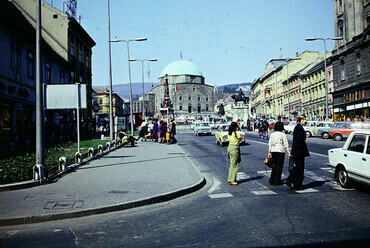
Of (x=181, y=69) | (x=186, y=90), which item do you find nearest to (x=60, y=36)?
(x=186, y=90)

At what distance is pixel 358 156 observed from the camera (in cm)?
789

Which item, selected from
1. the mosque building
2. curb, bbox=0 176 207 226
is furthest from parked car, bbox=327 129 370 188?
the mosque building

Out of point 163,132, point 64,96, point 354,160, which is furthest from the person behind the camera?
point 163,132

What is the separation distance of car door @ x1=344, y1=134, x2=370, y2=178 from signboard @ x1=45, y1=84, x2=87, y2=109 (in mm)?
9293

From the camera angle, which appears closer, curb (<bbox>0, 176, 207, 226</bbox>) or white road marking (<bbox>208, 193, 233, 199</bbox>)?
curb (<bbox>0, 176, 207, 226</bbox>)

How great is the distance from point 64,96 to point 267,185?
26.3 feet

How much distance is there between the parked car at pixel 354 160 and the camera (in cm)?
763

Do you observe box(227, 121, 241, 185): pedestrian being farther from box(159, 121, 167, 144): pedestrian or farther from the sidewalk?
box(159, 121, 167, 144): pedestrian

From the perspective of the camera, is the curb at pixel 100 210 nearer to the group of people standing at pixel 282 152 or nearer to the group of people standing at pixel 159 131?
the group of people standing at pixel 282 152

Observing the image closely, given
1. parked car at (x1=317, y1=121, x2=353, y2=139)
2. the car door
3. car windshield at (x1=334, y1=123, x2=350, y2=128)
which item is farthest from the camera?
parked car at (x1=317, y1=121, x2=353, y2=139)

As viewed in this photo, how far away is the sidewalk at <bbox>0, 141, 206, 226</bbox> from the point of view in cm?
655

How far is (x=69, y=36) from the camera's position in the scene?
124 feet

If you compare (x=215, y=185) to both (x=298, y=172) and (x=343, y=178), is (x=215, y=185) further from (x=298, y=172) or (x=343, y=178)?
(x=343, y=178)

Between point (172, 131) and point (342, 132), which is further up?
point (172, 131)
